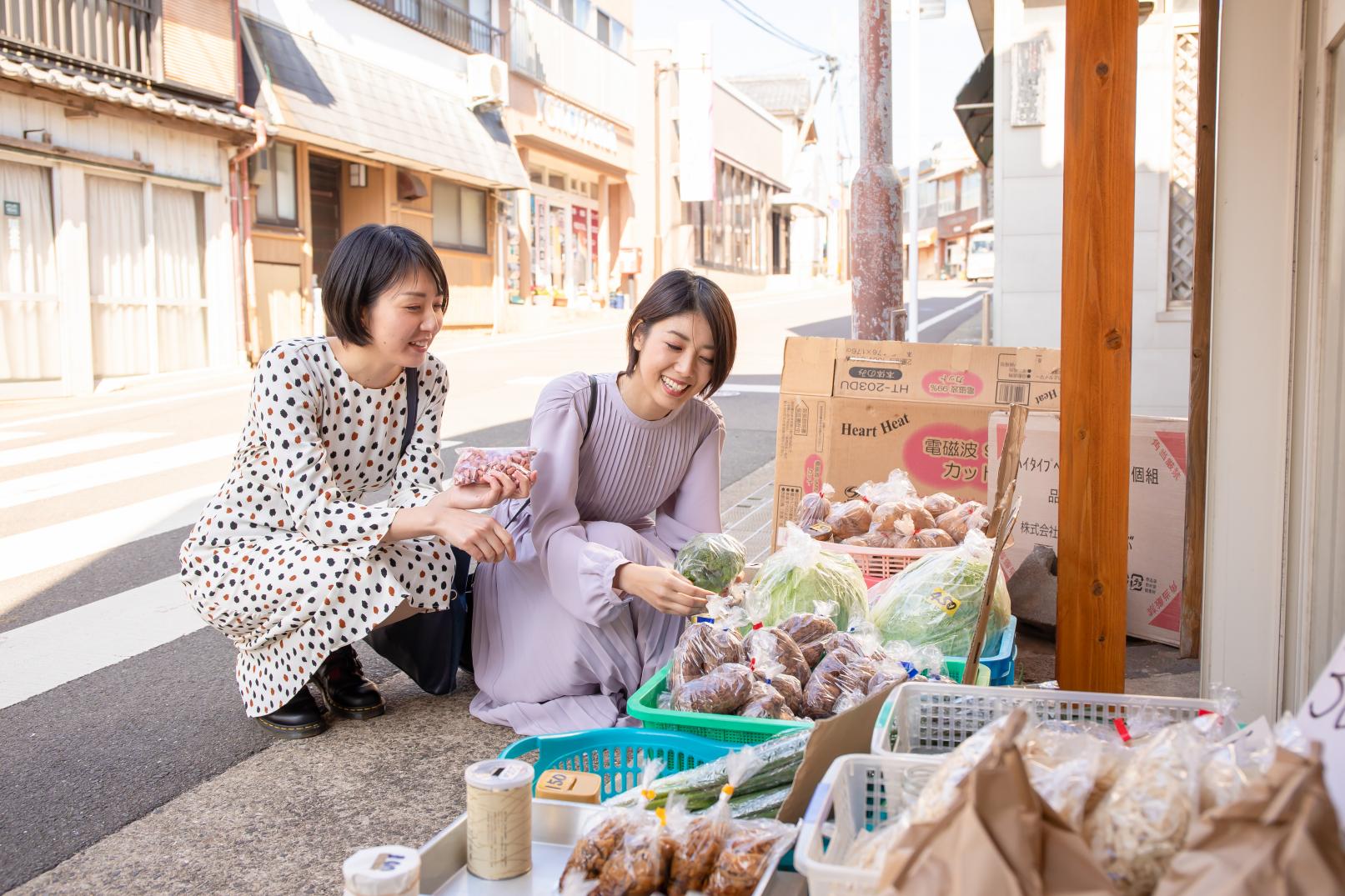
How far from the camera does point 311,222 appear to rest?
18.9m

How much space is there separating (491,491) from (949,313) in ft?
84.1

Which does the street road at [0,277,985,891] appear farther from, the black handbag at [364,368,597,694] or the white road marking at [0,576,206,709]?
the black handbag at [364,368,597,694]

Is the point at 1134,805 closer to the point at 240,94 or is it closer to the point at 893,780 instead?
the point at 893,780

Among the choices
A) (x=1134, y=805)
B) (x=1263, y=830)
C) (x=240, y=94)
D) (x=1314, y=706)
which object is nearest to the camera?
(x=1263, y=830)

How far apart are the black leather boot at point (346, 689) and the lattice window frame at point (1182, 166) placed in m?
7.45

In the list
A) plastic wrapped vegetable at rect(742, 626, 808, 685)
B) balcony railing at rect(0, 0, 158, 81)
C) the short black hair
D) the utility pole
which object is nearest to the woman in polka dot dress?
the short black hair

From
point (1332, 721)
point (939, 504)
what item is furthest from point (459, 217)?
point (1332, 721)

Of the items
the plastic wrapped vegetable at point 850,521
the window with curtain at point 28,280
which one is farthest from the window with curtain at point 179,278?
the plastic wrapped vegetable at point 850,521

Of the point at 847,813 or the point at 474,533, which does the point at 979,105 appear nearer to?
the point at 474,533

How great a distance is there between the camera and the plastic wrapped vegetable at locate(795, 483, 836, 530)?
442 centimetres

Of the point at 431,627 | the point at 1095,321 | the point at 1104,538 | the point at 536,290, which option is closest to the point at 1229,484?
the point at 1104,538

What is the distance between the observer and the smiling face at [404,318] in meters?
3.22

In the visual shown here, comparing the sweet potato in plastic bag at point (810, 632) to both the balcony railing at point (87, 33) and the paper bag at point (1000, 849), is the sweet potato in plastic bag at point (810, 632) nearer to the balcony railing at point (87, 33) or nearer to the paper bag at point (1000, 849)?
the paper bag at point (1000, 849)

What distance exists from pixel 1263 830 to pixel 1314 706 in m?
0.47
